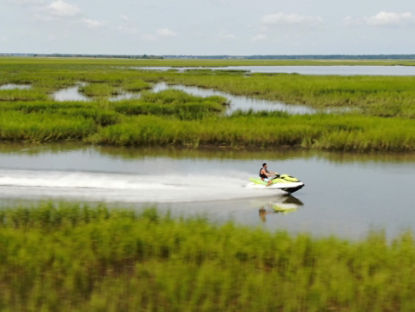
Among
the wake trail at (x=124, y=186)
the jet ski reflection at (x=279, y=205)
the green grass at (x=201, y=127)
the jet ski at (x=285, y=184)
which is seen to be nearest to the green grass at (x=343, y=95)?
the green grass at (x=201, y=127)

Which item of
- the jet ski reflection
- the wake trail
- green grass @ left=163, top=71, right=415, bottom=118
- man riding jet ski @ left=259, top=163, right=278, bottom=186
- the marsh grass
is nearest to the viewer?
the jet ski reflection

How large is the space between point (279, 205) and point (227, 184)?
2.17m

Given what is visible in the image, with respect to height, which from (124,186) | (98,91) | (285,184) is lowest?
(124,186)

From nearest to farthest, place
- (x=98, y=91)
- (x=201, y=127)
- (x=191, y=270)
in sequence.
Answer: (x=191, y=270) < (x=201, y=127) < (x=98, y=91)

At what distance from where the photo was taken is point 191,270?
6477 millimetres

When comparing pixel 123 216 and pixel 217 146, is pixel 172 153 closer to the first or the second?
pixel 217 146

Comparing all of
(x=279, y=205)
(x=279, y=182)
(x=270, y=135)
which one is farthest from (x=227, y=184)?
(x=270, y=135)

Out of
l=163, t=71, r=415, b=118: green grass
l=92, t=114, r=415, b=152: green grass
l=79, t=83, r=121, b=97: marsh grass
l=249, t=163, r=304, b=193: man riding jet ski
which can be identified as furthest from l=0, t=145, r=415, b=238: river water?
l=79, t=83, r=121, b=97: marsh grass

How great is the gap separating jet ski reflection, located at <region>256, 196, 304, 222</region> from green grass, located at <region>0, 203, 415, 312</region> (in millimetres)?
3563

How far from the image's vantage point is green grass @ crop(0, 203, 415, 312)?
579cm

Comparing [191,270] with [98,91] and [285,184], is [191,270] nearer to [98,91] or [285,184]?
[285,184]

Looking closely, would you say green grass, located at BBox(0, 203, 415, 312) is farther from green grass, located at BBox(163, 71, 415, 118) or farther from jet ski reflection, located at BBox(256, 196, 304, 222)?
green grass, located at BBox(163, 71, 415, 118)

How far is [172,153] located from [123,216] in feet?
32.1

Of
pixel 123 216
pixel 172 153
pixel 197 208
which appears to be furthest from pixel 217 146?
pixel 123 216
